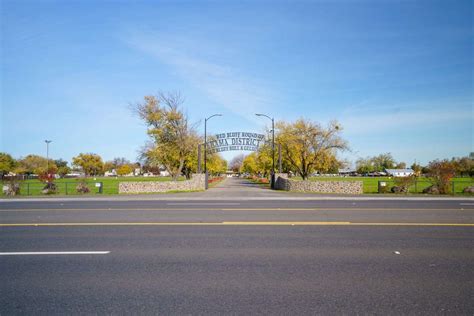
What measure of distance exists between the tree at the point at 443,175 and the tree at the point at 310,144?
19803 mm

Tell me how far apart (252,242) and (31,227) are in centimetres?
729

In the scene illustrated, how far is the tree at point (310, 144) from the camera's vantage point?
43.7m

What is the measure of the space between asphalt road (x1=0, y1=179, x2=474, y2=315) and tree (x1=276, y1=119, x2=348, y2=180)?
116 feet

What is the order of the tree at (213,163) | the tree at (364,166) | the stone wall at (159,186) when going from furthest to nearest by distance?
the tree at (364,166) < the tree at (213,163) < the stone wall at (159,186)

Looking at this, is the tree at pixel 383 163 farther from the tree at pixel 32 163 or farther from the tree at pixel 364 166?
the tree at pixel 32 163

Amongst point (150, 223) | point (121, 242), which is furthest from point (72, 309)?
point (150, 223)

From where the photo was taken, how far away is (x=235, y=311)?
3.74m

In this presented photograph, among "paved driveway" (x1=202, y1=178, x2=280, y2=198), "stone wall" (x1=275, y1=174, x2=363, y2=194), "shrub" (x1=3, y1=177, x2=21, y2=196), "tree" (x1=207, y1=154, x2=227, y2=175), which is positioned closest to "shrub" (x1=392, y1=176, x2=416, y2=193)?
"stone wall" (x1=275, y1=174, x2=363, y2=194)

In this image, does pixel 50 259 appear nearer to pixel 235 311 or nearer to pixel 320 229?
pixel 235 311

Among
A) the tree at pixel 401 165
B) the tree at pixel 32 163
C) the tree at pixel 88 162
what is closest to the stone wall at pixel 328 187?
the tree at pixel 32 163

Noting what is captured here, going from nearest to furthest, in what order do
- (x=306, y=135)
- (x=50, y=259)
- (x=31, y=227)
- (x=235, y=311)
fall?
(x=235, y=311), (x=50, y=259), (x=31, y=227), (x=306, y=135)

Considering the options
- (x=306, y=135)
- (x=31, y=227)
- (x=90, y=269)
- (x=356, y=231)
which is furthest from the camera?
(x=306, y=135)

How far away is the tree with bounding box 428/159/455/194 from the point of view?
23.4m

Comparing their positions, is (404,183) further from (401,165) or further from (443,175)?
(401,165)
